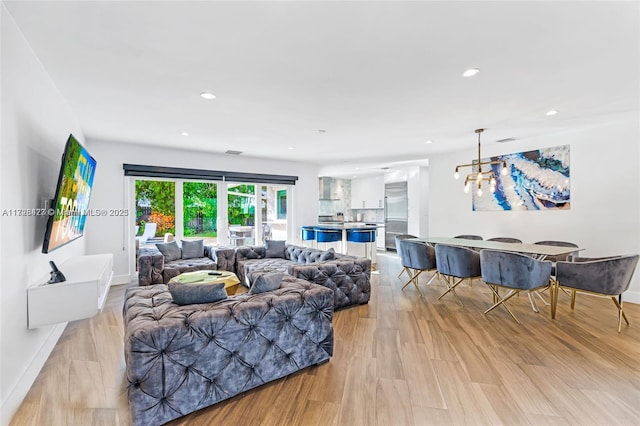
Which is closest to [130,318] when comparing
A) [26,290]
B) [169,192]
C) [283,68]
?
[26,290]

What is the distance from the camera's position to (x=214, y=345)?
1.96m

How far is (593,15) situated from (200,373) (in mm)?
3339

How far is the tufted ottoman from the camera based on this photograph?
5.75 feet

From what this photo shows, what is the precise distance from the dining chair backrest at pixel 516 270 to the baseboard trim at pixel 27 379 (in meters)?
4.43

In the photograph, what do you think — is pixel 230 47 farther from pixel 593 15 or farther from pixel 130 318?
pixel 593 15

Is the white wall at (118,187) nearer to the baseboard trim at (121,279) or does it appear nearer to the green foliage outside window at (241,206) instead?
the baseboard trim at (121,279)

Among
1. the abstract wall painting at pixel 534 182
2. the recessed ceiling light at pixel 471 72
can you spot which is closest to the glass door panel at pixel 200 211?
the recessed ceiling light at pixel 471 72

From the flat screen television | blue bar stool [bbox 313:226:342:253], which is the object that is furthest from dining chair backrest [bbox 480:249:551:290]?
the flat screen television

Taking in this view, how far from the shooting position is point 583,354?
2635 millimetres

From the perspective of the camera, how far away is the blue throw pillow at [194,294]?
7.27ft

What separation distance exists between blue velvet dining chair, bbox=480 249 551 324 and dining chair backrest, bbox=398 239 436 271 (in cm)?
88

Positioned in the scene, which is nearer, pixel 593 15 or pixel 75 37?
pixel 593 15

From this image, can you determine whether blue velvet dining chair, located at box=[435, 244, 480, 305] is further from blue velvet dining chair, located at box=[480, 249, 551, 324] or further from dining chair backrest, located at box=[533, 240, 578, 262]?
dining chair backrest, located at box=[533, 240, 578, 262]

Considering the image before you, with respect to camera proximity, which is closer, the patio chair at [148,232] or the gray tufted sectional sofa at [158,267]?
the gray tufted sectional sofa at [158,267]
